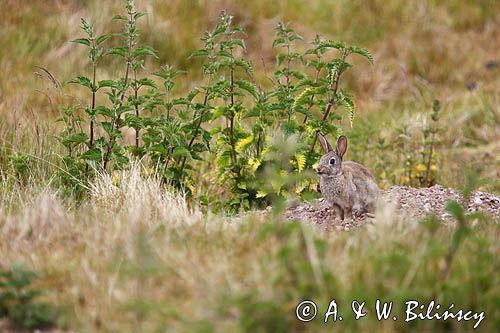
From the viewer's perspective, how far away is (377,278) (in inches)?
158

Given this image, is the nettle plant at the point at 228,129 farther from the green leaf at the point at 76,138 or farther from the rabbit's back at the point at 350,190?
the rabbit's back at the point at 350,190

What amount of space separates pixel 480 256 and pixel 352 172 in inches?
78.2

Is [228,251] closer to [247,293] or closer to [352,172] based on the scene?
[247,293]

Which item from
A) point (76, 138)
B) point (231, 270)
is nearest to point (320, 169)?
point (76, 138)

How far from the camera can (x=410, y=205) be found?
6039 mm

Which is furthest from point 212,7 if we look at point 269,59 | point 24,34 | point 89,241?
point 89,241

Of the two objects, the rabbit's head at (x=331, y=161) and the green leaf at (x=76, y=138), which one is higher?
the rabbit's head at (x=331, y=161)

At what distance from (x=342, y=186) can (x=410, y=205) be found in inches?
19.0

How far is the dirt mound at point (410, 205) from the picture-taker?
5957 millimetres

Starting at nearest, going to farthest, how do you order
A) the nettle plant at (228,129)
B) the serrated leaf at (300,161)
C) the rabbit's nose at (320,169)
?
the rabbit's nose at (320,169), the nettle plant at (228,129), the serrated leaf at (300,161)

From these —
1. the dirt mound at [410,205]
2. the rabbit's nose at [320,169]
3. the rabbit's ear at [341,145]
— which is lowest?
the dirt mound at [410,205]

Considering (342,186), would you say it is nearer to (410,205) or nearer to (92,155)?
(410,205)

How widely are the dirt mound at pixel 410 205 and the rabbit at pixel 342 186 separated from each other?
0.31 feet

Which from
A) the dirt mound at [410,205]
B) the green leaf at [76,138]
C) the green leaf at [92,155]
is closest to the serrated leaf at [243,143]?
the dirt mound at [410,205]
